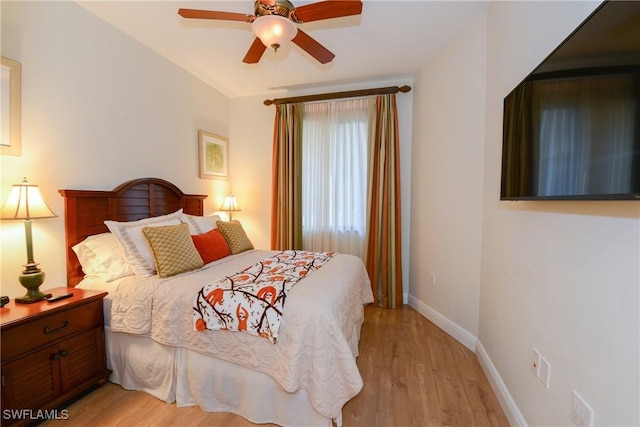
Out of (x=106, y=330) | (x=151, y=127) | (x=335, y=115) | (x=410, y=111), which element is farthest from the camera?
(x=335, y=115)

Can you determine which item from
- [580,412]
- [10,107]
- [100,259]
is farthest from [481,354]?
[10,107]

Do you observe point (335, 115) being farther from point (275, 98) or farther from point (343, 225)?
point (343, 225)

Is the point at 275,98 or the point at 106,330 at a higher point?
the point at 275,98

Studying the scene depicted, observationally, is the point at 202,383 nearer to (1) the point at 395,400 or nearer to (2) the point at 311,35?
(1) the point at 395,400

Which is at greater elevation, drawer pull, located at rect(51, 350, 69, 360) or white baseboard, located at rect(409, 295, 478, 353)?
drawer pull, located at rect(51, 350, 69, 360)

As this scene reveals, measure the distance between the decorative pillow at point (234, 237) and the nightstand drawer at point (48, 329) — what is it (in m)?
1.13

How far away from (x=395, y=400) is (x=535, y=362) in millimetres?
850

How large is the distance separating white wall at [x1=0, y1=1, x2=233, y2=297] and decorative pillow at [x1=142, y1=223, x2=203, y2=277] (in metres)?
0.70

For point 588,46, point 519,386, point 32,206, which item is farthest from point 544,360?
point 32,206

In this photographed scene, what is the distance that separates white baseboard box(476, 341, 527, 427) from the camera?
149 centimetres

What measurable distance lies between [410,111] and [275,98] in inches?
72.2

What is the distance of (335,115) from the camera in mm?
3518

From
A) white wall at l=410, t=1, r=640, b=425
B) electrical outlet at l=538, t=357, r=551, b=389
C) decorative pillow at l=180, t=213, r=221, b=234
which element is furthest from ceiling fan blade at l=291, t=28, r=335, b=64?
electrical outlet at l=538, t=357, r=551, b=389

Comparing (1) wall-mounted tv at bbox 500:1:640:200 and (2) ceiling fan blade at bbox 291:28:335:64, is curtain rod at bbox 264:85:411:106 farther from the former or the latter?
(1) wall-mounted tv at bbox 500:1:640:200
